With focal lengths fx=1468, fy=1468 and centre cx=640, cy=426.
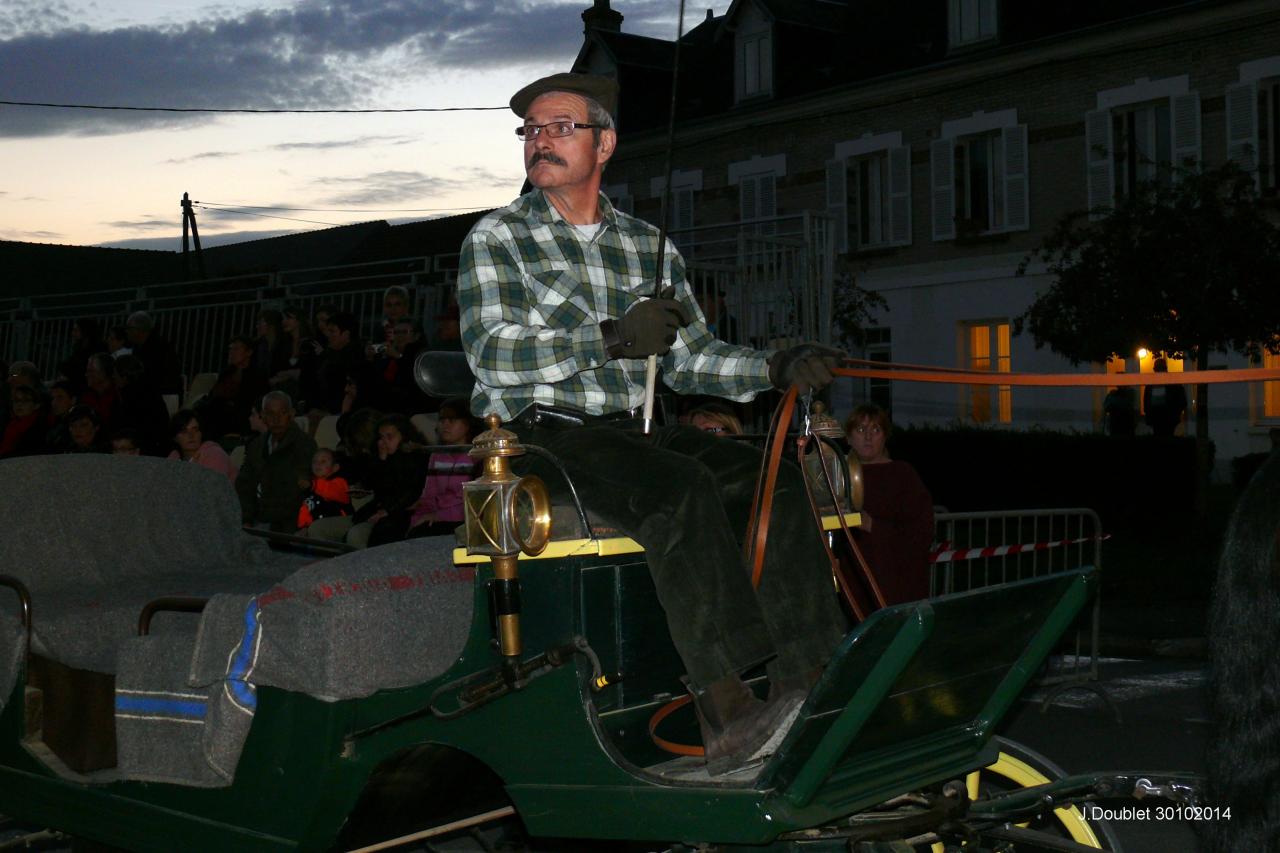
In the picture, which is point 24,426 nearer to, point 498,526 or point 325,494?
point 325,494

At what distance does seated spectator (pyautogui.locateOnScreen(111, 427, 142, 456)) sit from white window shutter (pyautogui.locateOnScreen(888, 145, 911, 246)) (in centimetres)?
1820

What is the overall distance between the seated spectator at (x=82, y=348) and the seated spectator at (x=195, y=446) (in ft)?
10.9

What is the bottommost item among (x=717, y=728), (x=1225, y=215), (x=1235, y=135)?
(x=717, y=728)

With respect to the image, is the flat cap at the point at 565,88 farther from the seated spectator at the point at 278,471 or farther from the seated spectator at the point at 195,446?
the seated spectator at the point at 195,446

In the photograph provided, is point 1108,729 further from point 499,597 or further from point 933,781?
point 499,597

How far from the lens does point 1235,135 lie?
2211 centimetres

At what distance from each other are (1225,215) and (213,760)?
15.1 metres

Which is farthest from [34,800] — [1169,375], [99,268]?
[99,268]

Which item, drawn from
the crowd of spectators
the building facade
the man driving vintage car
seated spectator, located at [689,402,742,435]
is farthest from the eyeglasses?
the building facade

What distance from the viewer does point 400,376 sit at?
1074 centimetres

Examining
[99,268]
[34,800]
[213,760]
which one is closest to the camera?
[213,760]

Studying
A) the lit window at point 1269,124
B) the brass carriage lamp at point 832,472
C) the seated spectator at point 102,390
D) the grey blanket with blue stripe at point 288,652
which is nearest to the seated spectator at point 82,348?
the seated spectator at point 102,390

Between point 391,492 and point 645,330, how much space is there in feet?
18.1

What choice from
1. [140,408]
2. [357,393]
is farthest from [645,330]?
[140,408]
